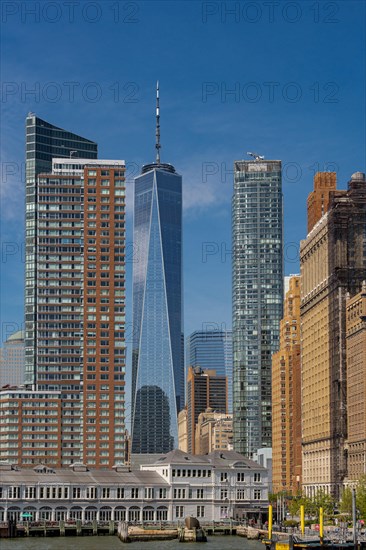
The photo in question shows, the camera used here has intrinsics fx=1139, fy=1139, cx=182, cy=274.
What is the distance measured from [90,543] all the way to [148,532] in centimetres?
1475

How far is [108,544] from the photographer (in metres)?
175

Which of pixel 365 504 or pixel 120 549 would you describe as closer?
pixel 120 549

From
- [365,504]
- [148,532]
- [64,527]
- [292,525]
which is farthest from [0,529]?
[365,504]

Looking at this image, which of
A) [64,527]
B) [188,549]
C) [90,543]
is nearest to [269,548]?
[188,549]

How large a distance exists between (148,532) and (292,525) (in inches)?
1052

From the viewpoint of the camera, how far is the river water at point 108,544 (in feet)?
551

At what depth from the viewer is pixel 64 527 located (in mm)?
199000

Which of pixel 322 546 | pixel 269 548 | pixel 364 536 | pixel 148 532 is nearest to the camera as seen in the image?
pixel 322 546

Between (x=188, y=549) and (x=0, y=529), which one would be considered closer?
(x=188, y=549)

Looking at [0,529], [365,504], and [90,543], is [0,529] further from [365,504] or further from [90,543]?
[365,504]

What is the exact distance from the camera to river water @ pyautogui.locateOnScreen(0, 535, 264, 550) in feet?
551

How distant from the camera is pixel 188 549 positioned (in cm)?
16625

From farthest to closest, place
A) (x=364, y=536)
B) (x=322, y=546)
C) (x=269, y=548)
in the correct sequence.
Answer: (x=364, y=536), (x=269, y=548), (x=322, y=546)

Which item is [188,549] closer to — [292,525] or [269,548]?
[269,548]
